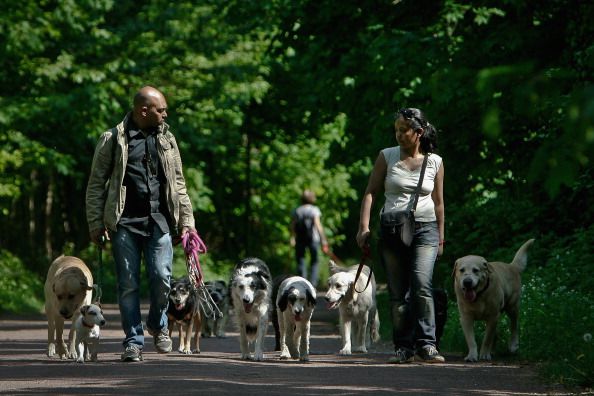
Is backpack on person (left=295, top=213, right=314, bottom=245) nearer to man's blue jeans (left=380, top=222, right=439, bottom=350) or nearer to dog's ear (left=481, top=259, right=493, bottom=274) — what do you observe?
dog's ear (left=481, top=259, right=493, bottom=274)

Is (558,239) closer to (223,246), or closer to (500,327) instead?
(500,327)

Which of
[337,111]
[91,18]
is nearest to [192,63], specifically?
[91,18]

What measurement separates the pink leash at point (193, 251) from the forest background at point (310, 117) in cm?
275

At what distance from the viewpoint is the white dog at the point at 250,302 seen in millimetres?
11312

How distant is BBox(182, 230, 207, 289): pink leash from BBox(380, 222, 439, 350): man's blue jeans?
5.18ft

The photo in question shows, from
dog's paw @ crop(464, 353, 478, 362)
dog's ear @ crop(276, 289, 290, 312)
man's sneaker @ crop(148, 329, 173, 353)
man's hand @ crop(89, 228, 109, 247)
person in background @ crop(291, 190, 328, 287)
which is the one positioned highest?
person in background @ crop(291, 190, 328, 287)

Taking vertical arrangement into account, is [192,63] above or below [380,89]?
above

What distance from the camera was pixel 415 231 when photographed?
1008 centimetres

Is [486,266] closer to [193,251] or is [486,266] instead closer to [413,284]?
[413,284]

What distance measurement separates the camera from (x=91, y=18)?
2495 cm

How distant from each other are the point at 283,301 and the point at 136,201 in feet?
6.57

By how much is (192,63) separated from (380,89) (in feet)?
36.0

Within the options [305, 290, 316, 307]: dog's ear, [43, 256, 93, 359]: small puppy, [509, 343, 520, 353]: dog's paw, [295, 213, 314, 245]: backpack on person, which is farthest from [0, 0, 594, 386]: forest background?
[43, 256, 93, 359]: small puppy

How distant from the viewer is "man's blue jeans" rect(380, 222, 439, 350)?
10109 millimetres
